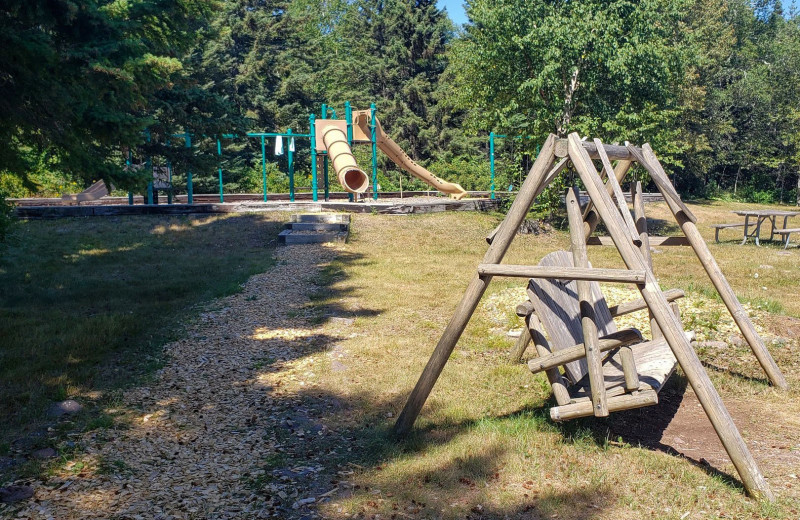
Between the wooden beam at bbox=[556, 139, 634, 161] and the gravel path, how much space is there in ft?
9.02

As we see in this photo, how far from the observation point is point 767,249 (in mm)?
16172

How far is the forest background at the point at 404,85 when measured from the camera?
6.87m

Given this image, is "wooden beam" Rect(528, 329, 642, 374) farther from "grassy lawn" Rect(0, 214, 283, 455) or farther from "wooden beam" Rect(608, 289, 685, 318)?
"grassy lawn" Rect(0, 214, 283, 455)

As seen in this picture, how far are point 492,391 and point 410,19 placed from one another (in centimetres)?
3208

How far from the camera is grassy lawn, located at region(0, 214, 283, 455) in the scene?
6496mm

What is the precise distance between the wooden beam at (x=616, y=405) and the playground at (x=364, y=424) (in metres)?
0.38

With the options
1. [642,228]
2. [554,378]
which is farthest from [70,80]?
[642,228]

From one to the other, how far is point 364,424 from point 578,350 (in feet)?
6.06

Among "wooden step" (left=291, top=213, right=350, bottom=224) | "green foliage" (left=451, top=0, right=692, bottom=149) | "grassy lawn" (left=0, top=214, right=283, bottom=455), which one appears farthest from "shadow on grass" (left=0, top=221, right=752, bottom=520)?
"green foliage" (left=451, top=0, right=692, bottom=149)

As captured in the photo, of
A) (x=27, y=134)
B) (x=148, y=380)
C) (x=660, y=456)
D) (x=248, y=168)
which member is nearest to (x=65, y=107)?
(x=27, y=134)

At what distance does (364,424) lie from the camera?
5395 millimetres

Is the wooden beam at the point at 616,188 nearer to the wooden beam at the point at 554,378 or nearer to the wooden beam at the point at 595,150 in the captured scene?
the wooden beam at the point at 595,150

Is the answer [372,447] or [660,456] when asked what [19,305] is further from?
[660,456]

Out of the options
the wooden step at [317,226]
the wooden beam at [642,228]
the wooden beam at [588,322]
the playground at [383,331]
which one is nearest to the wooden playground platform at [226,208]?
the playground at [383,331]
